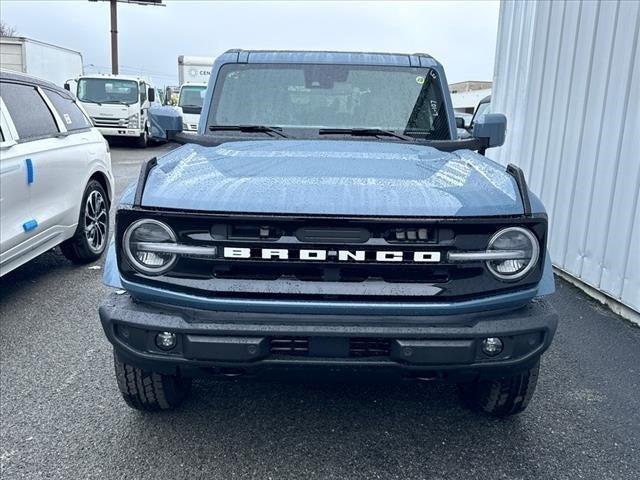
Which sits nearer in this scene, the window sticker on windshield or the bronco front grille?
the bronco front grille

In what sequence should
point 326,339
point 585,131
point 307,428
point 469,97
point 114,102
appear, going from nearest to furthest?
point 326,339 → point 307,428 → point 585,131 → point 114,102 → point 469,97

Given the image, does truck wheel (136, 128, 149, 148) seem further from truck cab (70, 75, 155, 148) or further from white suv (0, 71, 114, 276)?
white suv (0, 71, 114, 276)

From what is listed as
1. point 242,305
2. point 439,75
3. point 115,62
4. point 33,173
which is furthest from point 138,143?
point 242,305

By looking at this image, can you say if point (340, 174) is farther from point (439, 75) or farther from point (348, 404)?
point (439, 75)

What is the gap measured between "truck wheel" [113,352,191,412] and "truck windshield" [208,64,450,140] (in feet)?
5.23

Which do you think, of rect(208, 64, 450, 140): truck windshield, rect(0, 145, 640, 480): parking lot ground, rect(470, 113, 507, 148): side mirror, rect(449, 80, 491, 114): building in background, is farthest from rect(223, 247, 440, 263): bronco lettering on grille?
rect(449, 80, 491, 114): building in background

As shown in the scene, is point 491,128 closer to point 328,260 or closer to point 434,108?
point 434,108

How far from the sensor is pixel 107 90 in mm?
18234

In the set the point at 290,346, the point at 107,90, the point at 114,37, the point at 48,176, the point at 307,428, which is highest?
the point at 114,37

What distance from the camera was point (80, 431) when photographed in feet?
9.09

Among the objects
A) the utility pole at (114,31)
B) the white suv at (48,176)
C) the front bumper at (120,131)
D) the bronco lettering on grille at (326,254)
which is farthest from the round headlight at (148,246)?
the utility pole at (114,31)

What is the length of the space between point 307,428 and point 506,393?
0.98 m

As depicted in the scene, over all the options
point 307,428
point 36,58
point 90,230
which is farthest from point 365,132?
point 36,58

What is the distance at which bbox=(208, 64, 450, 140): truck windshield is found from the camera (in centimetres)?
350
